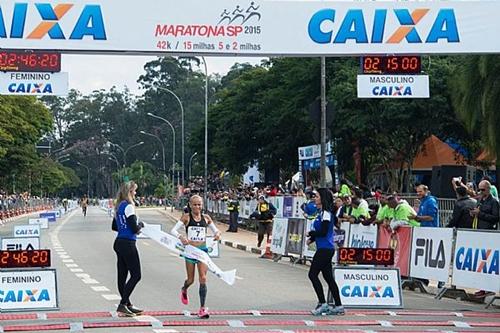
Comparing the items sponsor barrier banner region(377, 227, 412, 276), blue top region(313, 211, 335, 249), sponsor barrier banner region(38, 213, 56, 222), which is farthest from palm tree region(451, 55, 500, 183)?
sponsor barrier banner region(38, 213, 56, 222)

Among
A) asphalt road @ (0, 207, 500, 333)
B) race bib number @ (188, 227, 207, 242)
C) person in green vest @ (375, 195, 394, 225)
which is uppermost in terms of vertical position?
person in green vest @ (375, 195, 394, 225)

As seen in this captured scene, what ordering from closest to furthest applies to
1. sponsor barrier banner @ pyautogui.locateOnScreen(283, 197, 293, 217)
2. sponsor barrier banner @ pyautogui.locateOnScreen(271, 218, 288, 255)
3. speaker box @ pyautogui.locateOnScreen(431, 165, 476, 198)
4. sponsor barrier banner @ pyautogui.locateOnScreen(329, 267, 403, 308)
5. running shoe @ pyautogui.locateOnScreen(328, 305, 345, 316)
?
running shoe @ pyautogui.locateOnScreen(328, 305, 345, 316)
sponsor barrier banner @ pyautogui.locateOnScreen(329, 267, 403, 308)
sponsor barrier banner @ pyautogui.locateOnScreen(271, 218, 288, 255)
speaker box @ pyautogui.locateOnScreen(431, 165, 476, 198)
sponsor barrier banner @ pyautogui.locateOnScreen(283, 197, 293, 217)

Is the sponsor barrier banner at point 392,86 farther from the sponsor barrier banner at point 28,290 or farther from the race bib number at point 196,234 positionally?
the sponsor barrier banner at point 28,290

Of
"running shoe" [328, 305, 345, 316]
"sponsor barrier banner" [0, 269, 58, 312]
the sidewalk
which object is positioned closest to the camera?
"running shoe" [328, 305, 345, 316]

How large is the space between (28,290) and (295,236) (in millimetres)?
12620

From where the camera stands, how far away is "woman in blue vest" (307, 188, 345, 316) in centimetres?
1432

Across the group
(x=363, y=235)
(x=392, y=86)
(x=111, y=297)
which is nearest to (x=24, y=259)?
(x=111, y=297)

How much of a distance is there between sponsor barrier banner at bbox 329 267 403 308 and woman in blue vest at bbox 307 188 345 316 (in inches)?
37.5

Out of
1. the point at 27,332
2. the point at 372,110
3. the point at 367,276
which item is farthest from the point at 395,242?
the point at 372,110

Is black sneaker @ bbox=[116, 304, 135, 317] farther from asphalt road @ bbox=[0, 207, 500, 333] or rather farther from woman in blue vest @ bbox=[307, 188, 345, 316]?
woman in blue vest @ bbox=[307, 188, 345, 316]

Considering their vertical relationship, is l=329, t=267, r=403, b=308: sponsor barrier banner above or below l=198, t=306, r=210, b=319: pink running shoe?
above

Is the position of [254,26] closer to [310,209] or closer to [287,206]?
[310,209]

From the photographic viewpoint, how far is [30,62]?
19125 mm

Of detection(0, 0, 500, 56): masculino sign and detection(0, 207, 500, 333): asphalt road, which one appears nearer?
detection(0, 207, 500, 333): asphalt road
